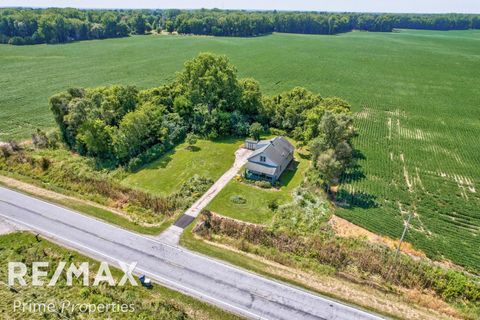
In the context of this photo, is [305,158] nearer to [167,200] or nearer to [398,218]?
[398,218]

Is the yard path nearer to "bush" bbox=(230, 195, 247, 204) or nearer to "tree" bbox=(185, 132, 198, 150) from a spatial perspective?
"bush" bbox=(230, 195, 247, 204)

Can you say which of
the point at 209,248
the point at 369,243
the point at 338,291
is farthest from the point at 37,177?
the point at 369,243

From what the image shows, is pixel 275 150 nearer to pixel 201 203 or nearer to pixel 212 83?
pixel 201 203

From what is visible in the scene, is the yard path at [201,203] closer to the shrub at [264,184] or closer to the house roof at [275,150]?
the house roof at [275,150]

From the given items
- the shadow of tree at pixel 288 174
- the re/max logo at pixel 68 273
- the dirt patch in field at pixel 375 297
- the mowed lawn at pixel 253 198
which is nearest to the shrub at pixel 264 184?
the mowed lawn at pixel 253 198

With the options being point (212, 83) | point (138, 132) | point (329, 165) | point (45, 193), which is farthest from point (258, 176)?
point (45, 193)

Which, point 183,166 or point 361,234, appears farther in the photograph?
point 183,166
